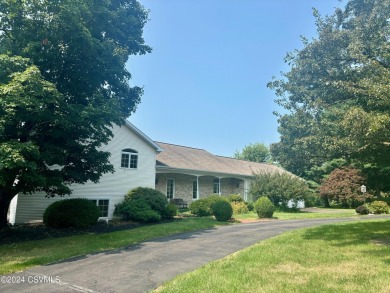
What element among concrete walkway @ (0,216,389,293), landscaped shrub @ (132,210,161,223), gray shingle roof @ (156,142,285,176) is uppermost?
gray shingle roof @ (156,142,285,176)

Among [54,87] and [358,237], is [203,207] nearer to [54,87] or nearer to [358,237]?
[358,237]

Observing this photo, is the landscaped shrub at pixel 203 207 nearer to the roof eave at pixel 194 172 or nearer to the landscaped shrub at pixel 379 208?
the roof eave at pixel 194 172

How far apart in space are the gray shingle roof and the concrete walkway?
12.2 m

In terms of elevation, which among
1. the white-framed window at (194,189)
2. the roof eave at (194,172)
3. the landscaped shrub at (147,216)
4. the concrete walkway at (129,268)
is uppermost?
the roof eave at (194,172)

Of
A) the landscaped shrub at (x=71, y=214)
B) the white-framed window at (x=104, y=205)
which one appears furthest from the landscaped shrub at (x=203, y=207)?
the landscaped shrub at (x=71, y=214)

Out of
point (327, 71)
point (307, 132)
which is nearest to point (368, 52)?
point (327, 71)

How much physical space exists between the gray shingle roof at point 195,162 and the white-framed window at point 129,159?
2236mm

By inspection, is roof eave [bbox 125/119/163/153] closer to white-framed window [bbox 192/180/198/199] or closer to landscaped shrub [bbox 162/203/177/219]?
landscaped shrub [bbox 162/203/177/219]

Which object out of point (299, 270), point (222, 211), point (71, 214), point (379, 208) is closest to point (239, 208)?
point (222, 211)

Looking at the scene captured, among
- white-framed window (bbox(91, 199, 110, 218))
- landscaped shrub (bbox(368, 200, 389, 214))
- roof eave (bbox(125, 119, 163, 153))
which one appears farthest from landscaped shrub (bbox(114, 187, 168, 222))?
landscaped shrub (bbox(368, 200, 389, 214))

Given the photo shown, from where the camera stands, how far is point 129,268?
7426 millimetres

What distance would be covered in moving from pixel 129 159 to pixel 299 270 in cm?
1491

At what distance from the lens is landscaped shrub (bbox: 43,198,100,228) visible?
13.8 metres

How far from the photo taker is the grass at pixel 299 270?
568cm
